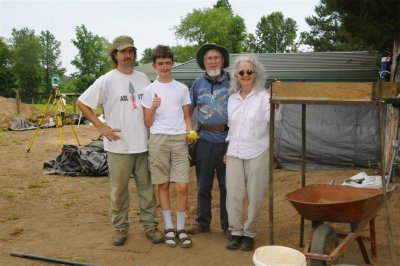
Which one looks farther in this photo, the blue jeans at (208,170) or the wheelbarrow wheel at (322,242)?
the blue jeans at (208,170)

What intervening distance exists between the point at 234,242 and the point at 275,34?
46.2m

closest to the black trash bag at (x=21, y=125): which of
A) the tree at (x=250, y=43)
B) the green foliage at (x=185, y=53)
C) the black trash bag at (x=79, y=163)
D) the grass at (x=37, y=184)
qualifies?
the black trash bag at (x=79, y=163)

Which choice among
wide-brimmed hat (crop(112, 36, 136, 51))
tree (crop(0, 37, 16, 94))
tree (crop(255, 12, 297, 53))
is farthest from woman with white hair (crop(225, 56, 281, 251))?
tree (crop(255, 12, 297, 53))

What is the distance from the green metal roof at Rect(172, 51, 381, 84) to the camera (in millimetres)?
9039

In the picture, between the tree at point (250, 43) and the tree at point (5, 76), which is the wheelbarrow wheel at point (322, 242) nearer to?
the tree at point (5, 76)

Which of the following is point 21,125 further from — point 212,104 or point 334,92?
point 334,92

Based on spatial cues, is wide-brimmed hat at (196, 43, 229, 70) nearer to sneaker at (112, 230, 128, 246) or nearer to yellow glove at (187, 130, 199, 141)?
yellow glove at (187, 130, 199, 141)

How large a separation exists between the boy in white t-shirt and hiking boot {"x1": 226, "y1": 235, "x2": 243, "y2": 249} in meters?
0.36

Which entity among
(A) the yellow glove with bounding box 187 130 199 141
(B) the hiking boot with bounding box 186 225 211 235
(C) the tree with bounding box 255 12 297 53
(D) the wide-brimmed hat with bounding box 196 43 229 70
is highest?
(C) the tree with bounding box 255 12 297 53

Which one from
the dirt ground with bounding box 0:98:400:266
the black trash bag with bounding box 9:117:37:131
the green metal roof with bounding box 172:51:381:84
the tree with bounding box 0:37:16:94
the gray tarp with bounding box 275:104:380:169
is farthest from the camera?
the tree with bounding box 0:37:16:94

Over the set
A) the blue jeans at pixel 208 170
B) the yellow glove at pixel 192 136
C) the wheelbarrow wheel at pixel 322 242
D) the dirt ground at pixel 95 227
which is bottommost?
the dirt ground at pixel 95 227

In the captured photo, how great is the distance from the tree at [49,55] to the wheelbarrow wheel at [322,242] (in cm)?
4969

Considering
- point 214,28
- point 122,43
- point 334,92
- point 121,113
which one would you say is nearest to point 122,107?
point 121,113

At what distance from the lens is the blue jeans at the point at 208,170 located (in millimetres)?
4043
